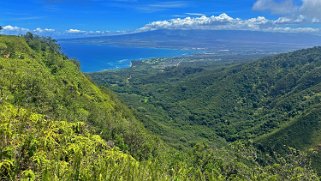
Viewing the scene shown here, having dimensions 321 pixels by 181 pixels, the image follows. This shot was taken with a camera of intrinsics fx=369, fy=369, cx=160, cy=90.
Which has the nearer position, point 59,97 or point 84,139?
point 84,139

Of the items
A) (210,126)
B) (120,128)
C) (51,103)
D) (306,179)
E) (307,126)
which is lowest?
(210,126)

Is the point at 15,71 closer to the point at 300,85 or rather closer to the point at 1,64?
the point at 1,64

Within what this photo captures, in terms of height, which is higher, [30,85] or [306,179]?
[30,85]

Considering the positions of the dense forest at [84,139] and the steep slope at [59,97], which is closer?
the dense forest at [84,139]

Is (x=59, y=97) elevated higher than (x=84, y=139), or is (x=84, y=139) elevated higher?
(x=84, y=139)

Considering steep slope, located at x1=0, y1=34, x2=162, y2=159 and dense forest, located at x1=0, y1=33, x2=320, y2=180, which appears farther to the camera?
steep slope, located at x1=0, y1=34, x2=162, y2=159

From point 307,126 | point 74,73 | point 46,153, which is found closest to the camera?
point 46,153

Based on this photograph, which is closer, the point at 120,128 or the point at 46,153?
the point at 46,153

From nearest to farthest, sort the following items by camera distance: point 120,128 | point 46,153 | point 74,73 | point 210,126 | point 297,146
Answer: point 46,153 < point 120,128 < point 74,73 < point 297,146 < point 210,126

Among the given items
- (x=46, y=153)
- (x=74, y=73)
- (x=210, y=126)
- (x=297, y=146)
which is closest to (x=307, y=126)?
(x=297, y=146)

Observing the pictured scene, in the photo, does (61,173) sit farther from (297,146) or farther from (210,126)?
(210,126)
